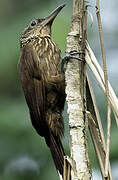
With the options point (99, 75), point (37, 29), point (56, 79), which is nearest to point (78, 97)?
point (99, 75)

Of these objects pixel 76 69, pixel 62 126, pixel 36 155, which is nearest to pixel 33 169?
pixel 36 155

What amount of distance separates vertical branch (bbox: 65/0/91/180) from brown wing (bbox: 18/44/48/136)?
2.84ft

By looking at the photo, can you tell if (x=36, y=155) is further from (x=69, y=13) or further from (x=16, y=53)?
(x=69, y=13)

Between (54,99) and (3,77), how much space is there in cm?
40

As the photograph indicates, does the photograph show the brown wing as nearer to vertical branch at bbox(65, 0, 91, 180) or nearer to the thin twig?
vertical branch at bbox(65, 0, 91, 180)

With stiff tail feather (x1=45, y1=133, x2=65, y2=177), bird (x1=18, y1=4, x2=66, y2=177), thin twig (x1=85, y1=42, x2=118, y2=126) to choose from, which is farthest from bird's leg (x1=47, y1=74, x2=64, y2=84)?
thin twig (x1=85, y1=42, x2=118, y2=126)

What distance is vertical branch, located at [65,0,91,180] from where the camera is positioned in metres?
2.35

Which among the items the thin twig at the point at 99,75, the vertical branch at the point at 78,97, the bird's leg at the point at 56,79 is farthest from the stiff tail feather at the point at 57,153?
the thin twig at the point at 99,75

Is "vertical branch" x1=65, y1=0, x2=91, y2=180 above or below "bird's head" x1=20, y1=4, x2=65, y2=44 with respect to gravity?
below

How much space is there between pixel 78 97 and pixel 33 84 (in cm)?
117

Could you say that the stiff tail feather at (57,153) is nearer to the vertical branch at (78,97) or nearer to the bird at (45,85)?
the bird at (45,85)

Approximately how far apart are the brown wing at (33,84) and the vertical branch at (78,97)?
2.84 ft

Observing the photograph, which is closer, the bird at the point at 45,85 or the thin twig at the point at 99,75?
the thin twig at the point at 99,75

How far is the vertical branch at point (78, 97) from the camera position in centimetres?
235
